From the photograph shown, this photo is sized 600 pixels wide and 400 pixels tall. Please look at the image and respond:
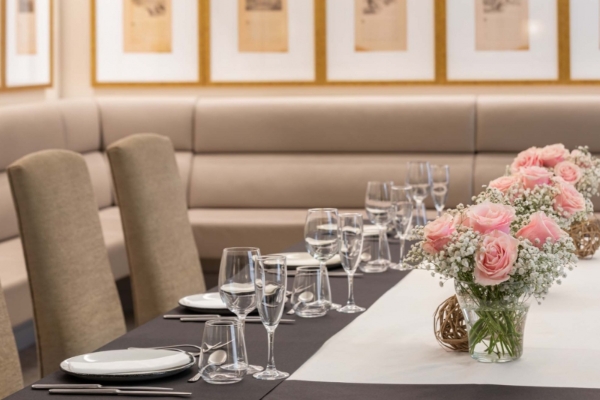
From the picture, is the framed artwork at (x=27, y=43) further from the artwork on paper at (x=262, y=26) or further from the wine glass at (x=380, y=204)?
the wine glass at (x=380, y=204)

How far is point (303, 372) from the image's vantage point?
164cm

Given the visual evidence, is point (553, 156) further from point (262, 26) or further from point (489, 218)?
point (262, 26)

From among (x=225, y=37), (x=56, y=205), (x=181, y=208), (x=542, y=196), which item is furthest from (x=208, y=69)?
(x=542, y=196)

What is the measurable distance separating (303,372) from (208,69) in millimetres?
4036

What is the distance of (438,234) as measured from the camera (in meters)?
1.59

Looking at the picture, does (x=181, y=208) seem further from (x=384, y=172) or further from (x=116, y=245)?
(x=384, y=172)

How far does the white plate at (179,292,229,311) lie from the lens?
6.89 feet

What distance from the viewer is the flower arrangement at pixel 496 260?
1.54 m

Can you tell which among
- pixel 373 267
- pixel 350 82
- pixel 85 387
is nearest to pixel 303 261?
pixel 373 267

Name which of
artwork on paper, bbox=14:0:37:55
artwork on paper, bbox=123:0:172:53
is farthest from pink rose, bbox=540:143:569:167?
artwork on paper, bbox=123:0:172:53

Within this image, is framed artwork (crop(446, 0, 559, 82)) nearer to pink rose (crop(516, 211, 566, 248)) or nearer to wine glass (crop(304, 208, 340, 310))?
wine glass (crop(304, 208, 340, 310))

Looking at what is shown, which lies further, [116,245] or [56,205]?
[116,245]

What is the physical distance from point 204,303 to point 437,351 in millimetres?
604

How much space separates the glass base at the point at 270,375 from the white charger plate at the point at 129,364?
128 mm
